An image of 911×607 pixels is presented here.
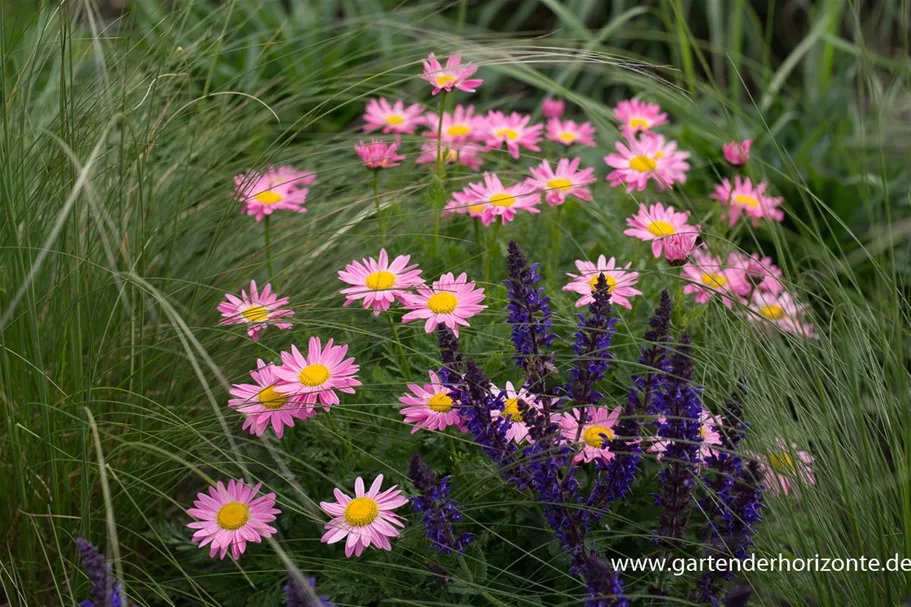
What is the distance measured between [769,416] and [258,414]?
925 millimetres

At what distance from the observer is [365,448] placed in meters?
1.93

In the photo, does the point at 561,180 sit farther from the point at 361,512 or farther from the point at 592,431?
the point at 361,512

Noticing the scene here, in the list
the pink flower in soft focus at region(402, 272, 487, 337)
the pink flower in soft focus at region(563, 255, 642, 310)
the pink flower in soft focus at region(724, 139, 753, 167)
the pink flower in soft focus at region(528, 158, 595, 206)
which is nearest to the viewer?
the pink flower in soft focus at region(402, 272, 487, 337)

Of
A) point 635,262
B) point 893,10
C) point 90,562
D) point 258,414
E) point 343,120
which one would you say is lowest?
point 90,562

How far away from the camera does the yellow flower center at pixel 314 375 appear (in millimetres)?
1629

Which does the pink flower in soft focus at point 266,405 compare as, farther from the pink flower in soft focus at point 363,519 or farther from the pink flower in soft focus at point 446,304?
the pink flower in soft focus at point 446,304

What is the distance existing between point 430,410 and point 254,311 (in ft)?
1.29

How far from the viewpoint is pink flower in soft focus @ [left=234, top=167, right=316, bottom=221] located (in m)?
2.03

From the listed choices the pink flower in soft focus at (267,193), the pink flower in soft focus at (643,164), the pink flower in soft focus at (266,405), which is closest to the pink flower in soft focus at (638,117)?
the pink flower in soft focus at (643,164)

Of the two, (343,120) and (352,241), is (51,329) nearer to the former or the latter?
(352,241)

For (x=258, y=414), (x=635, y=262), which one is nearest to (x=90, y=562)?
(x=258, y=414)

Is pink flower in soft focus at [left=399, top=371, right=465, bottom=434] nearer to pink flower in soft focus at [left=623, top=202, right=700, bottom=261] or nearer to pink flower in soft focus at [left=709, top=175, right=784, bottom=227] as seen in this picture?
pink flower in soft focus at [left=623, top=202, right=700, bottom=261]

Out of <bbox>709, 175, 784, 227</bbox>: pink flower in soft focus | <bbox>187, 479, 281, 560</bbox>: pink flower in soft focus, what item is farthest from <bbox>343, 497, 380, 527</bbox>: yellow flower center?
<bbox>709, 175, 784, 227</bbox>: pink flower in soft focus

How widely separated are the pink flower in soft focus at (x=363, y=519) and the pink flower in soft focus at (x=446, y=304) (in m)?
0.31
